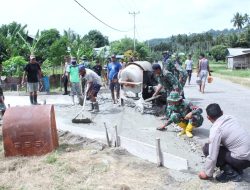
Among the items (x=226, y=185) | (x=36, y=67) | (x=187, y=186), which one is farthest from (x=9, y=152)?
(x=36, y=67)

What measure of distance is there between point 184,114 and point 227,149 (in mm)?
3090

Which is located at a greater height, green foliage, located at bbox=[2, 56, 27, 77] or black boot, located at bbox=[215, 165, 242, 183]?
green foliage, located at bbox=[2, 56, 27, 77]

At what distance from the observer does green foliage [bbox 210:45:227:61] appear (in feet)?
267

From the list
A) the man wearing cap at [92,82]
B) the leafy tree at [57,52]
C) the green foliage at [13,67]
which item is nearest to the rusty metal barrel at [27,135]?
the man wearing cap at [92,82]

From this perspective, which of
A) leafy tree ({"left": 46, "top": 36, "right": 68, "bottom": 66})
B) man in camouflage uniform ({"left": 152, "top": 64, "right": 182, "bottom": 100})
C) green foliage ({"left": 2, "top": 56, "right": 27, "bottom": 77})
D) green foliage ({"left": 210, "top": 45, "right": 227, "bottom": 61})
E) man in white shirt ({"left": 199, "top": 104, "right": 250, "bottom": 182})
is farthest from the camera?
green foliage ({"left": 210, "top": 45, "right": 227, "bottom": 61})

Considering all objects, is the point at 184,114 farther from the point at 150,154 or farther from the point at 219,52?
the point at 219,52

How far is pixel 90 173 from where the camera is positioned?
6.34 meters

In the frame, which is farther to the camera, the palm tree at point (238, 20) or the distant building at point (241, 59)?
the palm tree at point (238, 20)

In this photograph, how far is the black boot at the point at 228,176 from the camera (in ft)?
19.4

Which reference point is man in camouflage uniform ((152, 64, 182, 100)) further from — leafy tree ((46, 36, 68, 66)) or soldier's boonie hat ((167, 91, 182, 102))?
leafy tree ((46, 36, 68, 66))

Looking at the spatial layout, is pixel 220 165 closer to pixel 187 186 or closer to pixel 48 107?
pixel 187 186

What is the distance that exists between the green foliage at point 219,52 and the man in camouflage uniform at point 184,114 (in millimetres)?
73572

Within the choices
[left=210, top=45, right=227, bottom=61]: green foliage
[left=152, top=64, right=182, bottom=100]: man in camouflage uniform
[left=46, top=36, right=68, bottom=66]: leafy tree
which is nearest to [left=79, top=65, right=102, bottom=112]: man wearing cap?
[left=152, top=64, right=182, bottom=100]: man in camouflage uniform

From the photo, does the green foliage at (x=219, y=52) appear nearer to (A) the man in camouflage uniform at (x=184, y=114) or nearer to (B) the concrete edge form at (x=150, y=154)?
(A) the man in camouflage uniform at (x=184, y=114)
